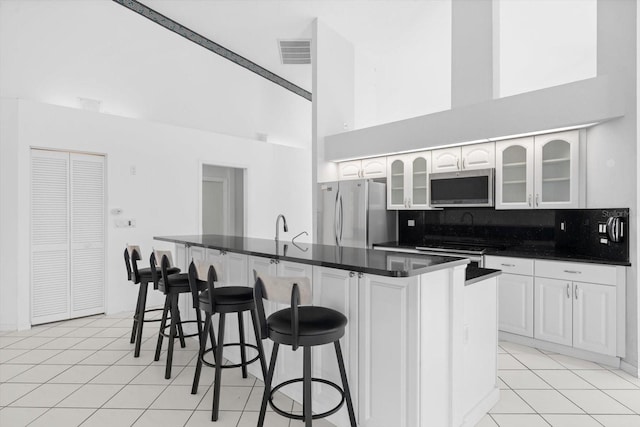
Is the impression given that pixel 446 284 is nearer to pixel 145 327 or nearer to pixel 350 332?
pixel 350 332

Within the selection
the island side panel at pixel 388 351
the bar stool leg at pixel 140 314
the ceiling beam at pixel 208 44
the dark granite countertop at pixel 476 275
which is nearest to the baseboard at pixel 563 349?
the dark granite countertop at pixel 476 275

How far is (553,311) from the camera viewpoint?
3375 millimetres

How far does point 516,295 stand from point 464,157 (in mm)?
1661

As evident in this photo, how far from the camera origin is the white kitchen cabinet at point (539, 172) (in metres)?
3.53

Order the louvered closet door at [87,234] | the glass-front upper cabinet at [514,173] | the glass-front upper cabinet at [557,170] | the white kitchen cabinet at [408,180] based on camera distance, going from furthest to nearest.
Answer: the white kitchen cabinet at [408,180] < the louvered closet door at [87,234] < the glass-front upper cabinet at [514,173] < the glass-front upper cabinet at [557,170]

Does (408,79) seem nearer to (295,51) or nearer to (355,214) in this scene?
(295,51)

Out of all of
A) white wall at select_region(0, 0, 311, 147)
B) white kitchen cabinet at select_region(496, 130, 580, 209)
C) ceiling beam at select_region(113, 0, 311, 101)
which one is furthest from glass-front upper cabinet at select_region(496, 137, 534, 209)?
ceiling beam at select_region(113, 0, 311, 101)

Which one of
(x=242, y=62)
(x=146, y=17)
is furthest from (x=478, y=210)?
(x=146, y=17)

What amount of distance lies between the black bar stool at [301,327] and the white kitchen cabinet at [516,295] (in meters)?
2.35

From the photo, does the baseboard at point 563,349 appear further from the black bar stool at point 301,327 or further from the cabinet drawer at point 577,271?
the black bar stool at point 301,327

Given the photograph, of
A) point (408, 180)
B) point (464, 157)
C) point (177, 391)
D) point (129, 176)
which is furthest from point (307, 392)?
point (129, 176)

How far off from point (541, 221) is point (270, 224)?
432 cm

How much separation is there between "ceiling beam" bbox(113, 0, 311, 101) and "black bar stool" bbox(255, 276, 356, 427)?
5.00 m

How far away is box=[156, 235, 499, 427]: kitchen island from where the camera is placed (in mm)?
1894
